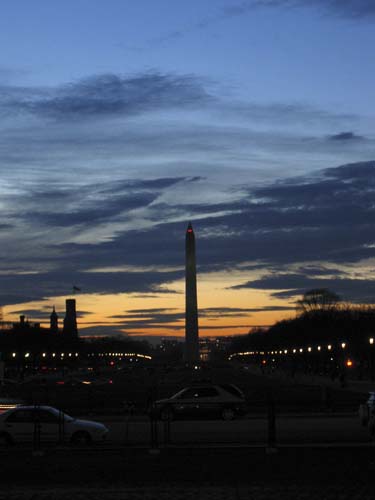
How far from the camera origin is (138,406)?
166 feet

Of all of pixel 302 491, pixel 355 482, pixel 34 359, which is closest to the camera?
pixel 302 491

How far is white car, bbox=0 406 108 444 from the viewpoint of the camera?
2912 cm

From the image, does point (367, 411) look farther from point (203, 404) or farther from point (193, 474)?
point (193, 474)

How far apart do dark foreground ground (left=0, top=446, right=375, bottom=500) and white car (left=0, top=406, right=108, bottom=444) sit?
237cm

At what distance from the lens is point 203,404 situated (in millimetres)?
38844

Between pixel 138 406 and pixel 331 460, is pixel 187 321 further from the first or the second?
pixel 331 460

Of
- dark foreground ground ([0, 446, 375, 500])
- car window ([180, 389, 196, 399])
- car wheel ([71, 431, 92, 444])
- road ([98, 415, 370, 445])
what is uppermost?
car window ([180, 389, 196, 399])

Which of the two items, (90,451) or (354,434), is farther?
(354,434)

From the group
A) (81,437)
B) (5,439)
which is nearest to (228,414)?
(81,437)

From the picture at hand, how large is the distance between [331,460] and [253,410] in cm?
2311

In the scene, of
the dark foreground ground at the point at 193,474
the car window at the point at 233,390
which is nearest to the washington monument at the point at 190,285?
the car window at the point at 233,390

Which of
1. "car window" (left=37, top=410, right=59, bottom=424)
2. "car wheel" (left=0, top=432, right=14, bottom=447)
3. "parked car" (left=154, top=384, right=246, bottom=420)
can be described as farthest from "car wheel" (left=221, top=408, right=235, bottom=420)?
"car wheel" (left=0, top=432, right=14, bottom=447)

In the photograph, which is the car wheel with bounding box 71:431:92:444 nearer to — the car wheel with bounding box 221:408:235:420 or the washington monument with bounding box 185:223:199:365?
the car wheel with bounding box 221:408:235:420

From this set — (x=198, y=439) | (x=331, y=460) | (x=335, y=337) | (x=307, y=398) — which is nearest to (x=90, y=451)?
(x=198, y=439)
